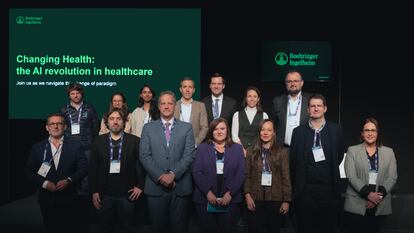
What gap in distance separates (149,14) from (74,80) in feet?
4.15

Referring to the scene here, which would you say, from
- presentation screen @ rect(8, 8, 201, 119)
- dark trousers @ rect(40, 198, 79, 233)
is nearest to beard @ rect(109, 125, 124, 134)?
dark trousers @ rect(40, 198, 79, 233)

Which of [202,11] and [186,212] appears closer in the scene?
[186,212]

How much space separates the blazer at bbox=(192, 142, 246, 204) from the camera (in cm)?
396

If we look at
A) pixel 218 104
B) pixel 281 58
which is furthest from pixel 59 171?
pixel 281 58

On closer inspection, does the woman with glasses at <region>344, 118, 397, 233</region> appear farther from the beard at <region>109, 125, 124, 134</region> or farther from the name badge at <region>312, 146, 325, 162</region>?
the beard at <region>109, 125, 124, 134</region>

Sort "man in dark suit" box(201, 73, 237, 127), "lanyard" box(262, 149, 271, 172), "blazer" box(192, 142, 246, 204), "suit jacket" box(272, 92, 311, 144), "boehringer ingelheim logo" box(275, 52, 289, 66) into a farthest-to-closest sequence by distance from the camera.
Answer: "boehringer ingelheim logo" box(275, 52, 289, 66) → "man in dark suit" box(201, 73, 237, 127) → "suit jacket" box(272, 92, 311, 144) → "lanyard" box(262, 149, 271, 172) → "blazer" box(192, 142, 246, 204)

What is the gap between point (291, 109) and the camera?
15.9 feet

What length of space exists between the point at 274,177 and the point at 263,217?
332 mm

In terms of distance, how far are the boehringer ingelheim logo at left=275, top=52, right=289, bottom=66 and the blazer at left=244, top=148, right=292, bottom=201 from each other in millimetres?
2614

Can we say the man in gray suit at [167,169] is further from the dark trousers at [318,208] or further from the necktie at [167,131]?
the dark trousers at [318,208]

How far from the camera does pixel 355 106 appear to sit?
257 inches
